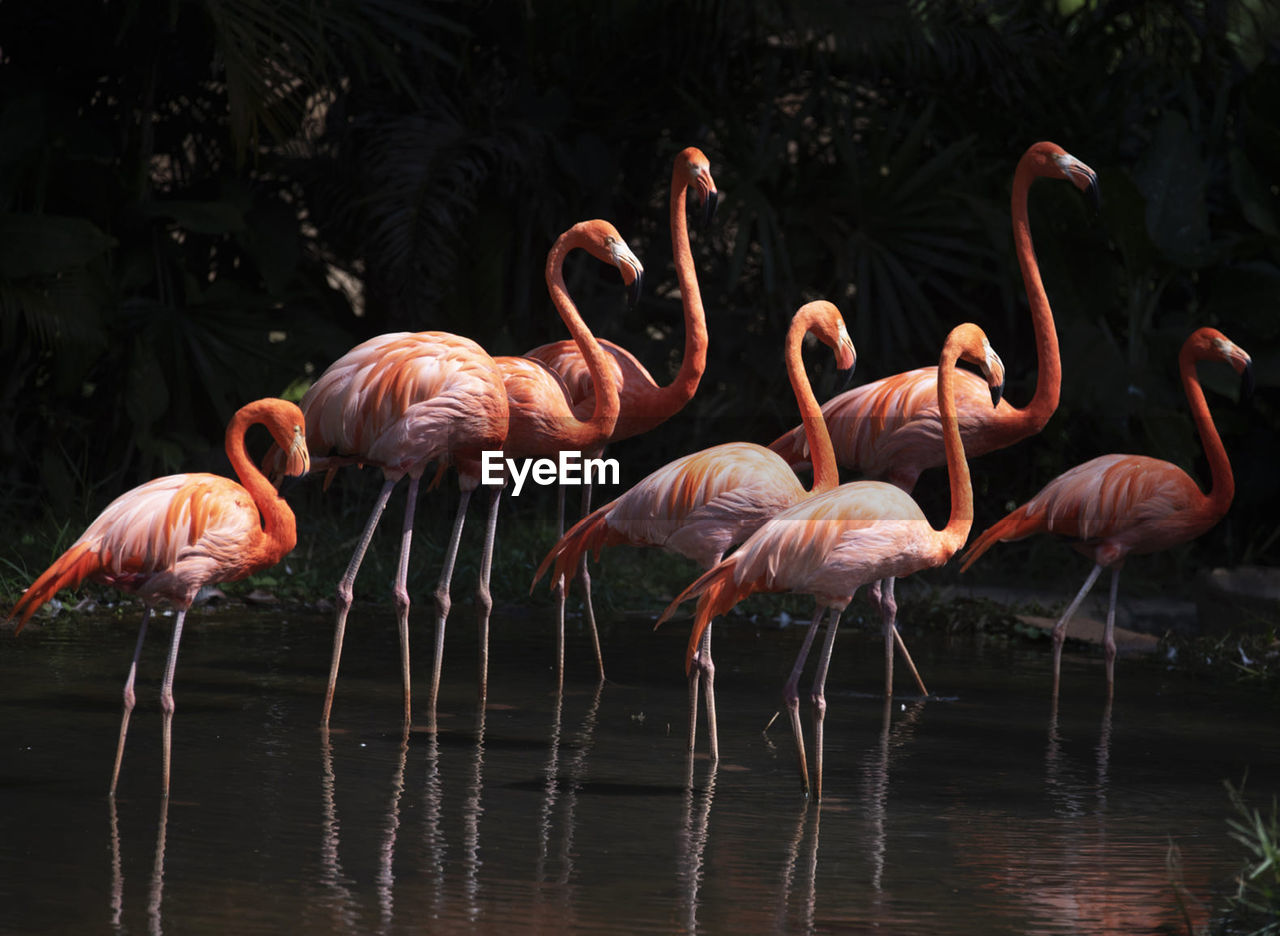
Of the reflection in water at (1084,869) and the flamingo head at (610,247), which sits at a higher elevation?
the flamingo head at (610,247)

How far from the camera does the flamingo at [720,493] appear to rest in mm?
4855

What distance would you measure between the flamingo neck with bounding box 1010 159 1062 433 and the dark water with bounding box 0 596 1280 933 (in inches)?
41.1

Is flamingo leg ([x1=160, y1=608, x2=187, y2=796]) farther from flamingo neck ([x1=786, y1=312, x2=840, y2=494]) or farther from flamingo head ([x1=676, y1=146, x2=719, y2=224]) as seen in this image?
flamingo head ([x1=676, y1=146, x2=719, y2=224])

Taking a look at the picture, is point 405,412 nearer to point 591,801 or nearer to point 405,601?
point 405,601

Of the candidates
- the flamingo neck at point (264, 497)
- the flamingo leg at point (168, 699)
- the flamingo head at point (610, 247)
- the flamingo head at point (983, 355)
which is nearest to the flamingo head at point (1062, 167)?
the flamingo head at point (983, 355)

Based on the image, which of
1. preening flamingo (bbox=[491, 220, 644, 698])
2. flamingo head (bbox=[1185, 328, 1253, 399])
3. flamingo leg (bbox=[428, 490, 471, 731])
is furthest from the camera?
flamingo head (bbox=[1185, 328, 1253, 399])

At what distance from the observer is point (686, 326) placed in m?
6.09

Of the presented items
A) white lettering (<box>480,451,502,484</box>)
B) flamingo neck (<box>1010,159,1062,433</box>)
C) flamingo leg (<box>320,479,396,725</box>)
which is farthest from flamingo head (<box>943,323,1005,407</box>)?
flamingo leg (<box>320,479,396,725</box>)

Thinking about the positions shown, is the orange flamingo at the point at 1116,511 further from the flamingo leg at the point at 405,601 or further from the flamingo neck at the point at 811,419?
the flamingo leg at the point at 405,601

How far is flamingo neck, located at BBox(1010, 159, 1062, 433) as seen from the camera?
638 centimetres

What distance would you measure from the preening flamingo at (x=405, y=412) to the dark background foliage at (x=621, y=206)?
240 centimetres

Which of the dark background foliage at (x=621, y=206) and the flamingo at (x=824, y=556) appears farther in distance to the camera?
the dark background foliage at (x=621, y=206)

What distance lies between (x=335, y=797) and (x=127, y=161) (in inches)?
211

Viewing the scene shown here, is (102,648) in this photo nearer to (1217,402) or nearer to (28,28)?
(28,28)
